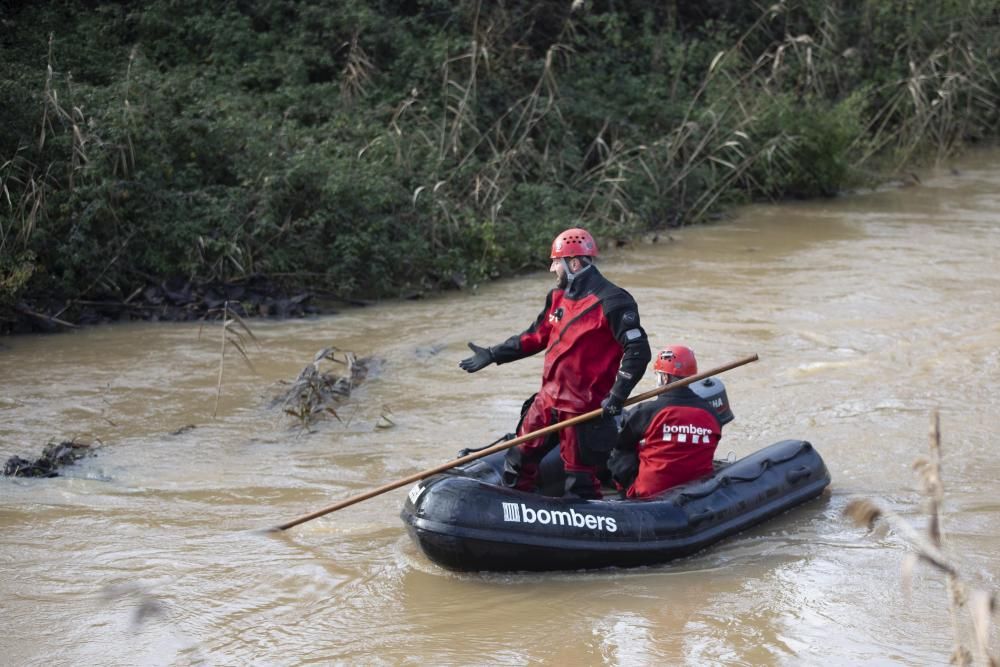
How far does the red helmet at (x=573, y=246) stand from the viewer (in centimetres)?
635

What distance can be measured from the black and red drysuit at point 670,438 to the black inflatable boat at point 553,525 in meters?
0.11

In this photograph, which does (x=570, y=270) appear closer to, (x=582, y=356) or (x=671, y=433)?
(x=582, y=356)

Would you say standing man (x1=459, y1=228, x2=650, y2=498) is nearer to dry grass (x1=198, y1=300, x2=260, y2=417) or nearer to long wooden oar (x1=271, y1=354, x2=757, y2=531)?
long wooden oar (x1=271, y1=354, x2=757, y2=531)

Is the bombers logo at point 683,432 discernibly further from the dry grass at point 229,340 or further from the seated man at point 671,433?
the dry grass at point 229,340

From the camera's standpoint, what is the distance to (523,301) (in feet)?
38.5

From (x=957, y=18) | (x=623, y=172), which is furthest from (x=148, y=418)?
(x=957, y=18)

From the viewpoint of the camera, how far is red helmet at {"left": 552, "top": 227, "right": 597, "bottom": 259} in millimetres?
6352

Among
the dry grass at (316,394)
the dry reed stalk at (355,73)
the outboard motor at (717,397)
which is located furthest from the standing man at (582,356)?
the dry reed stalk at (355,73)

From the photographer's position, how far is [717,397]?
7016 millimetres

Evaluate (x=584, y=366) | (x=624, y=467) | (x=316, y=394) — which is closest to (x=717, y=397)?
(x=624, y=467)

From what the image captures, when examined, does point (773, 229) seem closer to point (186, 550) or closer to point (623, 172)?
point (623, 172)

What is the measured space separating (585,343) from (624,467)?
3.06 feet

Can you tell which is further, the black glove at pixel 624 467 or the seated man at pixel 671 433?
the black glove at pixel 624 467

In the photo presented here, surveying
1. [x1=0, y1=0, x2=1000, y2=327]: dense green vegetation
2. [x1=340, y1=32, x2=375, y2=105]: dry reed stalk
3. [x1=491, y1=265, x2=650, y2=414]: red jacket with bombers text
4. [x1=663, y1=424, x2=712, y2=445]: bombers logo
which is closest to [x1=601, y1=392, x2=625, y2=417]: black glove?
[x1=491, y1=265, x2=650, y2=414]: red jacket with bombers text
